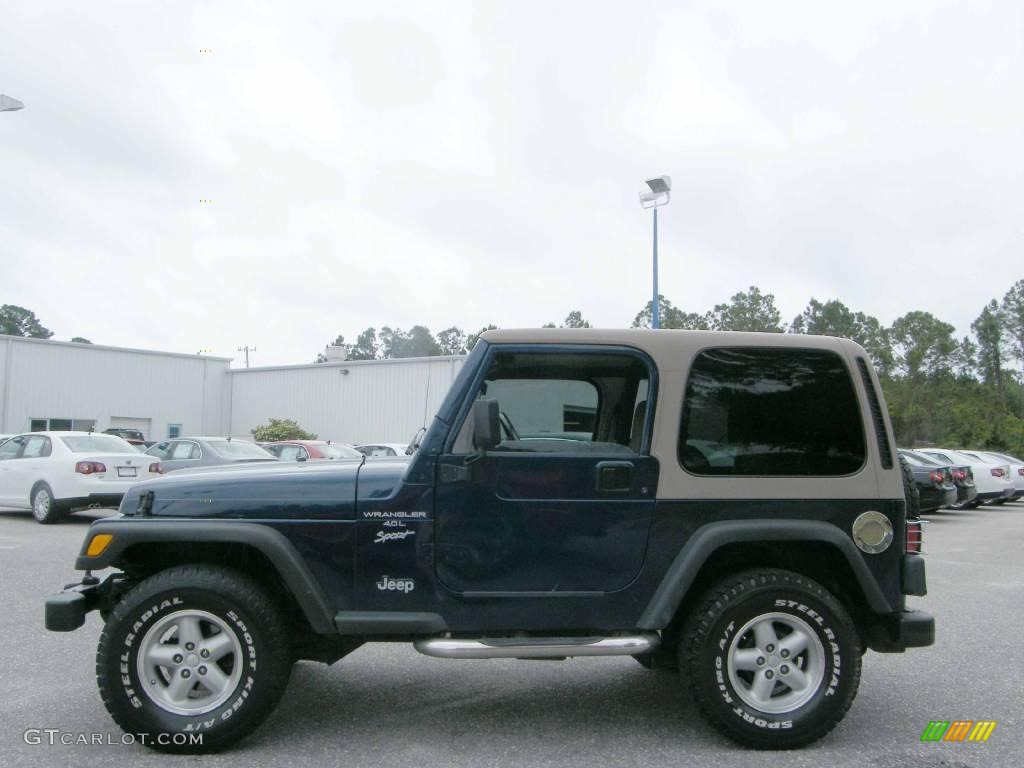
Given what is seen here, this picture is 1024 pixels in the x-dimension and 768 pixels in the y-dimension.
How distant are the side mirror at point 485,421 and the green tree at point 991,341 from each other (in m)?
92.0

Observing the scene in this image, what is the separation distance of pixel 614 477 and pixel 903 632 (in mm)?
1602

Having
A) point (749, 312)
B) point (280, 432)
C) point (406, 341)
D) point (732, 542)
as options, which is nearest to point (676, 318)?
point (749, 312)

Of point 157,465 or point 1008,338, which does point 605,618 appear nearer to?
point 157,465

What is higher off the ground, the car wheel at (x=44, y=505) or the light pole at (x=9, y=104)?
the light pole at (x=9, y=104)

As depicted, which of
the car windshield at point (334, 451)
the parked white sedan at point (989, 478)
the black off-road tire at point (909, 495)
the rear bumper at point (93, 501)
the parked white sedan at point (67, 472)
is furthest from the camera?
the parked white sedan at point (989, 478)

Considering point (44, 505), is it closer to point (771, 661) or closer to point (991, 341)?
point (771, 661)

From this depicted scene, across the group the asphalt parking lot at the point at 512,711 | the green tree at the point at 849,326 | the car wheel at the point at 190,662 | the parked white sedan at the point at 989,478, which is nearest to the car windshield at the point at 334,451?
the asphalt parking lot at the point at 512,711

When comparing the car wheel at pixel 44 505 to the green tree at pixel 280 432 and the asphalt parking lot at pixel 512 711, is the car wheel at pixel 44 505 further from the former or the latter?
the green tree at pixel 280 432

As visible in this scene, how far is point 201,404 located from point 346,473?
139 ft

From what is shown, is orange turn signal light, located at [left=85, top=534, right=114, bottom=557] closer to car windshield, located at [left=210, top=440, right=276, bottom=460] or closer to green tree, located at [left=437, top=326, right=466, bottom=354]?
car windshield, located at [left=210, top=440, right=276, bottom=460]

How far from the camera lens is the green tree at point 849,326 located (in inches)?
2372

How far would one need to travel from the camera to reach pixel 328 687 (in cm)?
521

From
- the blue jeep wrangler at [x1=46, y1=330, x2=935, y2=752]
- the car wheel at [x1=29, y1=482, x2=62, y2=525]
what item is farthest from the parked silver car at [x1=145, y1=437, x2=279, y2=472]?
the blue jeep wrangler at [x1=46, y1=330, x2=935, y2=752]

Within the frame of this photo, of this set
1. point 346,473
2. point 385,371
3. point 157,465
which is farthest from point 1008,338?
point 346,473
